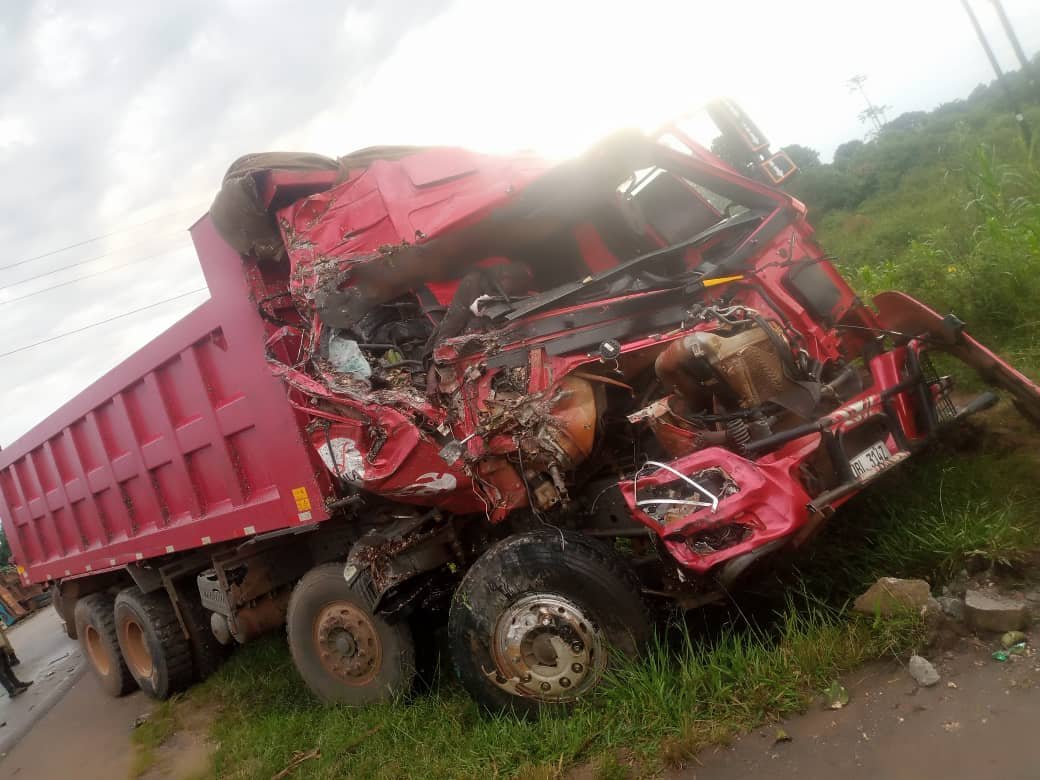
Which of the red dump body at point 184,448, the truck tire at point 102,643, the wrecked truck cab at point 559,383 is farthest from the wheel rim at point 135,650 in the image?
the wrecked truck cab at point 559,383

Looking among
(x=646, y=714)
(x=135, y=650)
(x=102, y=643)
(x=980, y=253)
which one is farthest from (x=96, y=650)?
(x=980, y=253)

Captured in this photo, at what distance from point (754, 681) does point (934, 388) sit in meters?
1.58

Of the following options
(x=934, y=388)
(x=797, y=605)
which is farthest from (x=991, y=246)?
(x=797, y=605)

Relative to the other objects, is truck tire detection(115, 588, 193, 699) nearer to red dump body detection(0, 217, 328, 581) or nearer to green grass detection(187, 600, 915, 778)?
red dump body detection(0, 217, 328, 581)

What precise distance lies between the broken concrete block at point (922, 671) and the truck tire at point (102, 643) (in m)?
6.71

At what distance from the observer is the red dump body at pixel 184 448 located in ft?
14.0

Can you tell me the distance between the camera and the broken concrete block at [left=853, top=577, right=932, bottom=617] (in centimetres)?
276

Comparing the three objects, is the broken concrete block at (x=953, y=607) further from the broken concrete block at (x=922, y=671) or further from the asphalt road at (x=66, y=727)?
the asphalt road at (x=66, y=727)

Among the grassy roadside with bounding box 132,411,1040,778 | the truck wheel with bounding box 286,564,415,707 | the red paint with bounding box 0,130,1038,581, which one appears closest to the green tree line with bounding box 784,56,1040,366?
the red paint with bounding box 0,130,1038,581

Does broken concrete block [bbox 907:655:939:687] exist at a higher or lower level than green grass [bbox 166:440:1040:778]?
lower

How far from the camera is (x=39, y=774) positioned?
18.8 feet

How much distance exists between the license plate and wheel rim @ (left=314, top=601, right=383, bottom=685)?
2.62 metres

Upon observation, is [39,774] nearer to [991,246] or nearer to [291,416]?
[291,416]

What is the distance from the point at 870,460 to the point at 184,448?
14.2 feet
